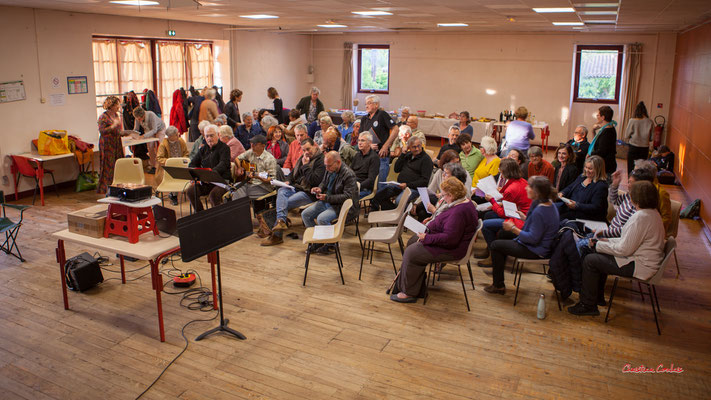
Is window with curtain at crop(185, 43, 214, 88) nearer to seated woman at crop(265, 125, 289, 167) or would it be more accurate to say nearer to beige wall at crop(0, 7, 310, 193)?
beige wall at crop(0, 7, 310, 193)

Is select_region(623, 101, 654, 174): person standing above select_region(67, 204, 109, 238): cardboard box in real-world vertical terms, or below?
above

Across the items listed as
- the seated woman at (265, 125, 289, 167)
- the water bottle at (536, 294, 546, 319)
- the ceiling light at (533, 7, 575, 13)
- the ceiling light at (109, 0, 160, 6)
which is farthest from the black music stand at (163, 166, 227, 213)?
the ceiling light at (533, 7, 575, 13)

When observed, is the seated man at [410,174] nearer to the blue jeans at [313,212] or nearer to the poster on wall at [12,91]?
the blue jeans at [313,212]

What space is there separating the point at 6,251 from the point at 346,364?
14.8 feet

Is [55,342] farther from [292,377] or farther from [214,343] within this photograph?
[292,377]

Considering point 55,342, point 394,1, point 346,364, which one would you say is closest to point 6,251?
point 55,342

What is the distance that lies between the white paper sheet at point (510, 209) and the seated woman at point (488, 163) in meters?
1.27

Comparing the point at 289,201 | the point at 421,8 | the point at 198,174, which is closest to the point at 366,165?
the point at 289,201

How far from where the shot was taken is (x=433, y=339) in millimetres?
4656

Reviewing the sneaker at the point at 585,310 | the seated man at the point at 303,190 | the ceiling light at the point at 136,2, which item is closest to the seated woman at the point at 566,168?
the sneaker at the point at 585,310

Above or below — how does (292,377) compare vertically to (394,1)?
below

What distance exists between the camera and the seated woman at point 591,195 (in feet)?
18.9

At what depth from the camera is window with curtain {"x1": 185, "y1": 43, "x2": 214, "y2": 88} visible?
13305 mm

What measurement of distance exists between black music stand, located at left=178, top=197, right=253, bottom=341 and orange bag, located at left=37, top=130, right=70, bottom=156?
19.1ft
